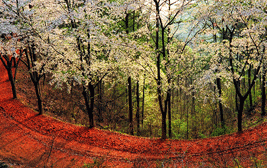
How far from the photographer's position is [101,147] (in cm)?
865

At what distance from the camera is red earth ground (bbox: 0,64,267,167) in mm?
7004

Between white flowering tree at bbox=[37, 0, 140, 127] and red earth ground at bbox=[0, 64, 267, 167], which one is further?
white flowering tree at bbox=[37, 0, 140, 127]

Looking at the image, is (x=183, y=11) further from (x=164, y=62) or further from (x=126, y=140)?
(x=126, y=140)

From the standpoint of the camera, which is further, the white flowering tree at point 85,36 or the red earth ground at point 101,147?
the white flowering tree at point 85,36

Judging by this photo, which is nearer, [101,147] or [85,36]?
Result: [85,36]

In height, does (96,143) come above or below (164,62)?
below

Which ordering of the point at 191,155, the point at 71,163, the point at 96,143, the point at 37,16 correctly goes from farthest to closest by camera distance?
the point at 37,16 < the point at 96,143 < the point at 191,155 < the point at 71,163

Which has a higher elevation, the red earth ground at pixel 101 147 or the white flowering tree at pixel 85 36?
the white flowering tree at pixel 85 36

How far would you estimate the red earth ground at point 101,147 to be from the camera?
700cm

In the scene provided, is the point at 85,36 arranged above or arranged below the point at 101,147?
above

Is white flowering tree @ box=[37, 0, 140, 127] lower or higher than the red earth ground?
higher

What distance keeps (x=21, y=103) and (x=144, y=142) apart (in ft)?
34.1

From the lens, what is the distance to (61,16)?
8.27m

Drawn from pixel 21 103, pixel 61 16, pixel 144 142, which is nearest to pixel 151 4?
pixel 61 16
